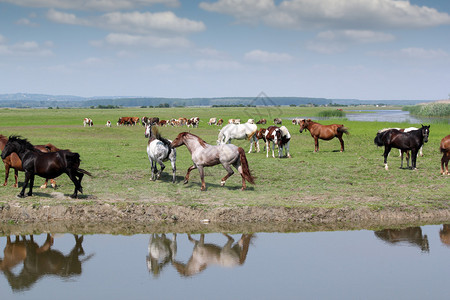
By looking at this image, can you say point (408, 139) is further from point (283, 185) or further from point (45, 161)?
point (45, 161)

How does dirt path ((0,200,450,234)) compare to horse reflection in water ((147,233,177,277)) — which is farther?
dirt path ((0,200,450,234))

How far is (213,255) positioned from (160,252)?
1.17 metres

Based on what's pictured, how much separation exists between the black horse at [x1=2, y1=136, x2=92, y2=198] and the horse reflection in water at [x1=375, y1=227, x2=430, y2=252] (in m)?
8.14

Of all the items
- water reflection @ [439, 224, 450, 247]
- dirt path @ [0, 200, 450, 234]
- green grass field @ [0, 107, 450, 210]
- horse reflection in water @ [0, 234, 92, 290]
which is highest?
green grass field @ [0, 107, 450, 210]

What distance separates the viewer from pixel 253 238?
1161 cm

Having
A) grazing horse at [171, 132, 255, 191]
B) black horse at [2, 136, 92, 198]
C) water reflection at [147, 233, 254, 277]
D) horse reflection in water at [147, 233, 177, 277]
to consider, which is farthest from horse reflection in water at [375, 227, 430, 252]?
black horse at [2, 136, 92, 198]

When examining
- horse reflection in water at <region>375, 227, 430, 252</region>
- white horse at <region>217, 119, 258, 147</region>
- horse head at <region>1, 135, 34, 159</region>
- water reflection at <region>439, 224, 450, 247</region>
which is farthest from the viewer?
white horse at <region>217, 119, 258, 147</region>

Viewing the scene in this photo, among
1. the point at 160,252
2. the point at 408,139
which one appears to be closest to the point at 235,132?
the point at 408,139

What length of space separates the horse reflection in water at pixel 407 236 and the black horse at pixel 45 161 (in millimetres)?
8142

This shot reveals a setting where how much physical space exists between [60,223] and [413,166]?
1400 cm

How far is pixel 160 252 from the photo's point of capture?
34.8ft

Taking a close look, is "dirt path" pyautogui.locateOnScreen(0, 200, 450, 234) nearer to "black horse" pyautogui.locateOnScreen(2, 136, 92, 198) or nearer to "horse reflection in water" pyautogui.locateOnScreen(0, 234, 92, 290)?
"black horse" pyautogui.locateOnScreen(2, 136, 92, 198)

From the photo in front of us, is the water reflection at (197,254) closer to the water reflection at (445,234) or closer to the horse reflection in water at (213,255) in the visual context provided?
the horse reflection in water at (213,255)

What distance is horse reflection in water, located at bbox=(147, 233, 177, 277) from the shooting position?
31.9 feet
